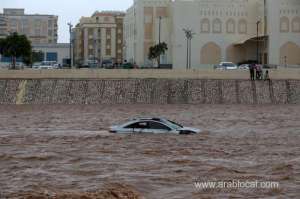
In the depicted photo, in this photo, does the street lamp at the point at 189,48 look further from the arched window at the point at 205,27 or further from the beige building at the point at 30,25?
the beige building at the point at 30,25

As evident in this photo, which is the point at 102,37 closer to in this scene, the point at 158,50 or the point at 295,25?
the point at 158,50

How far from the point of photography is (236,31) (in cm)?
8900

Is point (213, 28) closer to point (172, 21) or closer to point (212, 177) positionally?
point (172, 21)

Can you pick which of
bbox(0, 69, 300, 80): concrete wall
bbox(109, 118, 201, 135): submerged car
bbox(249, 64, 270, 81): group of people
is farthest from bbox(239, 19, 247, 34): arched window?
bbox(109, 118, 201, 135): submerged car

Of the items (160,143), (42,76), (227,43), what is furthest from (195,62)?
(160,143)

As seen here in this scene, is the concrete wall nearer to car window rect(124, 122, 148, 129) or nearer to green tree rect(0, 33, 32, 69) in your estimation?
green tree rect(0, 33, 32, 69)

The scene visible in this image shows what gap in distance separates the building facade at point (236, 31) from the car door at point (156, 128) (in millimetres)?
56828

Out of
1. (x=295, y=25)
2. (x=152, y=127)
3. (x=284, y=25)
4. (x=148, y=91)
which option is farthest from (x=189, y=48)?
(x=152, y=127)

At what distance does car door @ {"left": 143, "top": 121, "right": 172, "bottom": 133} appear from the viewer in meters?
29.0

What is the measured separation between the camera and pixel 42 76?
6569 centimetres

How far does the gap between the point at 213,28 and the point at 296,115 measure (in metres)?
44.2

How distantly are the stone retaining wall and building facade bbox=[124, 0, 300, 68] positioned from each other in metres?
22.0

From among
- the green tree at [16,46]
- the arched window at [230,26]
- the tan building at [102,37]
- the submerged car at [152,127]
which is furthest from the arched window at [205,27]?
the tan building at [102,37]

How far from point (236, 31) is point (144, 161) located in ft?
224
